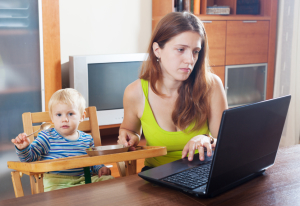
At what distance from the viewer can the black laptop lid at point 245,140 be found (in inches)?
29.0

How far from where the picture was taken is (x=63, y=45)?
2.73 meters

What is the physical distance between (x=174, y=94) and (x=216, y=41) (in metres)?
1.86

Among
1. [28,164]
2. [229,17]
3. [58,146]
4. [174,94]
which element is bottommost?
[58,146]

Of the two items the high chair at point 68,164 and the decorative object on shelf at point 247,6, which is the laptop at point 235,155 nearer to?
the high chair at point 68,164

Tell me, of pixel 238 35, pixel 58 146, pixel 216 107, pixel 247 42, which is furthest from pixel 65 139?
pixel 247 42

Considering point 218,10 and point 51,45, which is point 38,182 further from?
point 218,10

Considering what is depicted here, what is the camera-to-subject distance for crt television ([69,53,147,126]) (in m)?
2.50

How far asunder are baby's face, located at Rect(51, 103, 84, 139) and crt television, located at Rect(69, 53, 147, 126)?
3.38ft

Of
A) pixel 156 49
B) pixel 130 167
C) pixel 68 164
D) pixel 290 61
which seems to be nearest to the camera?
pixel 68 164

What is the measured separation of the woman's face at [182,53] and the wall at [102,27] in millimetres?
1551

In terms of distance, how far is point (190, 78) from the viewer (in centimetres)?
149

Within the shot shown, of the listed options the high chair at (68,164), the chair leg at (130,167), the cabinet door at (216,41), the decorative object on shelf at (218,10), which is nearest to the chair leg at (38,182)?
the high chair at (68,164)

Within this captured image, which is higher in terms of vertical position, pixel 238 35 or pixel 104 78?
pixel 238 35

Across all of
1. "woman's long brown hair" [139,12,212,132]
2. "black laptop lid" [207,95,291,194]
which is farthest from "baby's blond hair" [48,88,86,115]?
"black laptop lid" [207,95,291,194]
